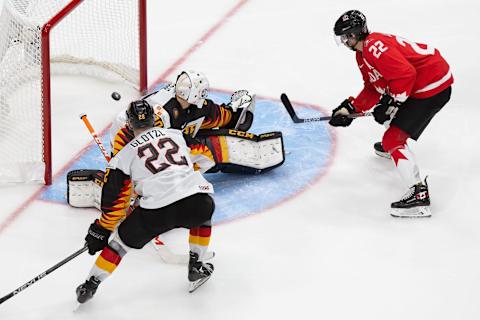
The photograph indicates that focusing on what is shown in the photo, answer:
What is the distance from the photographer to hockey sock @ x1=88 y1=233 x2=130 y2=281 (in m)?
4.44

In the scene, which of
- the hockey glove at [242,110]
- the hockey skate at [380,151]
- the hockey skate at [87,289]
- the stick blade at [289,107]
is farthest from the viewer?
the stick blade at [289,107]

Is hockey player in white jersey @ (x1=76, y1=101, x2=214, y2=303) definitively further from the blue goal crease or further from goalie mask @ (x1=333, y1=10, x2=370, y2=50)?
goalie mask @ (x1=333, y1=10, x2=370, y2=50)

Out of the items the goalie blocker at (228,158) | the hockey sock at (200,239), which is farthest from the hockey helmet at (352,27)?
the hockey sock at (200,239)

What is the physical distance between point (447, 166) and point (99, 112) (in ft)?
6.27

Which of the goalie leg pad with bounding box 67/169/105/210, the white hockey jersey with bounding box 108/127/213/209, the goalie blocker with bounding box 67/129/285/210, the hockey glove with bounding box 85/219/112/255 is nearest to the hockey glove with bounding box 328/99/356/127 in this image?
the goalie blocker with bounding box 67/129/285/210

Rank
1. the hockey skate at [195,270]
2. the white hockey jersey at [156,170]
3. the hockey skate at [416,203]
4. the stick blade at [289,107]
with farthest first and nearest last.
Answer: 1. the stick blade at [289,107]
2. the hockey skate at [416,203]
3. the hockey skate at [195,270]
4. the white hockey jersey at [156,170]

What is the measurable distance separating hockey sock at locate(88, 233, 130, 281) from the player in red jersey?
4.64 ft

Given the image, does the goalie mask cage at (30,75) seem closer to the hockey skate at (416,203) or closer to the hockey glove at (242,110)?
the hockey glove at (242,110)

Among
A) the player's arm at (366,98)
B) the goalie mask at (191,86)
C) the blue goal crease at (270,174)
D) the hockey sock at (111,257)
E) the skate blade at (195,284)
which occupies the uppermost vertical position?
the goalie mask at (191,86)

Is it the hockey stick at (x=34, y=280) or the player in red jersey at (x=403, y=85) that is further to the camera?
the player in red jersey at (x=403, y=85)

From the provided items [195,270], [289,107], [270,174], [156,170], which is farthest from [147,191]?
[289,107]

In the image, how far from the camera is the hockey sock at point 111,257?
→ 175 inches

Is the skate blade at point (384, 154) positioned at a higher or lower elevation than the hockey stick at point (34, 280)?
higher

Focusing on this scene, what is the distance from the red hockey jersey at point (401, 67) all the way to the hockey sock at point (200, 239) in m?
1.13
